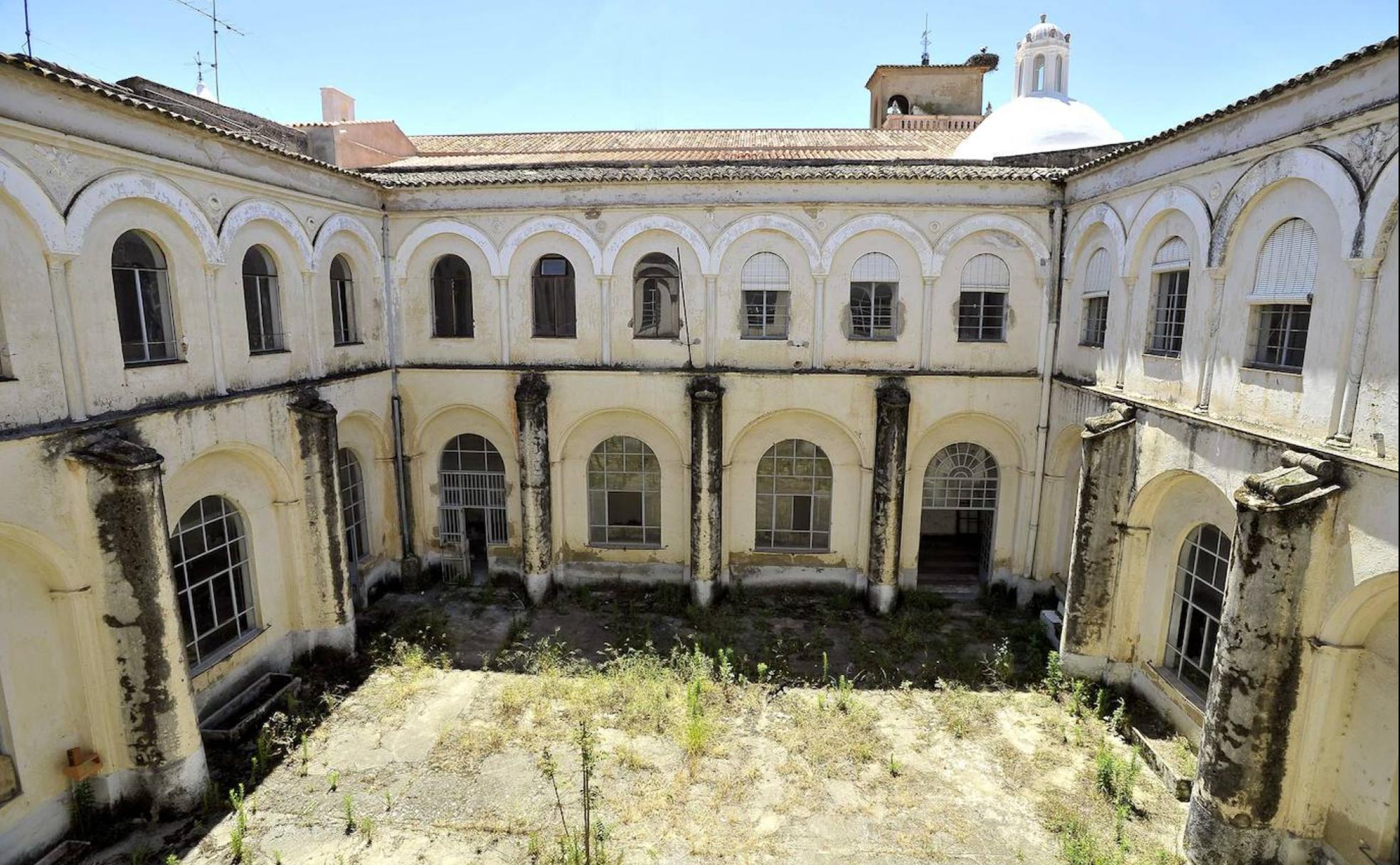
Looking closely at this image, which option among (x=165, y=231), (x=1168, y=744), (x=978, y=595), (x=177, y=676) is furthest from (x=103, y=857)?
(x=978, y=595)

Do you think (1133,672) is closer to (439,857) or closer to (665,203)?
(439,857)

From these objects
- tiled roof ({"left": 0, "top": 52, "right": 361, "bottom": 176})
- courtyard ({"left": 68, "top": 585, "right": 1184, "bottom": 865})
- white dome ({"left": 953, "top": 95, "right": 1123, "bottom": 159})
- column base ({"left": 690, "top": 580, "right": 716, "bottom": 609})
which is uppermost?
white dome ({"left": 953, "top": 95, "right": 1123, "bottom": 159})

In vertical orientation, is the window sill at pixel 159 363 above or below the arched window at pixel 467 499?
above

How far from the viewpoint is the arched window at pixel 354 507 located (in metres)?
15.2

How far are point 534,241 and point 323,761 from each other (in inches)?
397

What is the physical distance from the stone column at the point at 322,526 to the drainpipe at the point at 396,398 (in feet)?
9.28

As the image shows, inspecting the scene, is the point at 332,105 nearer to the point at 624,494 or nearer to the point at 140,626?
the point at 624,494

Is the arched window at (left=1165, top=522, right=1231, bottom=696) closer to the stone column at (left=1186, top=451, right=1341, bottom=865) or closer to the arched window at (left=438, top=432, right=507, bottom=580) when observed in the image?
the stone column at (left=1186, top=451, right=1341, bottom=865)

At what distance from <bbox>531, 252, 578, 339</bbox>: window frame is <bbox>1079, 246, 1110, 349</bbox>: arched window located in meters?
9.93

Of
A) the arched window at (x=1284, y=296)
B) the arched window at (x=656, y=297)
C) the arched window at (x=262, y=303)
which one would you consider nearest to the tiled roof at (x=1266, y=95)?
the arched window at (x=1284, y=296)

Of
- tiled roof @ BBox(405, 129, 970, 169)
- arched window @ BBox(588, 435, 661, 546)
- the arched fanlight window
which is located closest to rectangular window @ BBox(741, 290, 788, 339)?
arched window @ BBox(588, 435, 661, 546)

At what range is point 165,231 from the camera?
33.7ft

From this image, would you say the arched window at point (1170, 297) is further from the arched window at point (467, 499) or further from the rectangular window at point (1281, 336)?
the arched window at point (467, 499)

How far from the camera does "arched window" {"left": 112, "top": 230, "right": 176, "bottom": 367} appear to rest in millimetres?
9789
